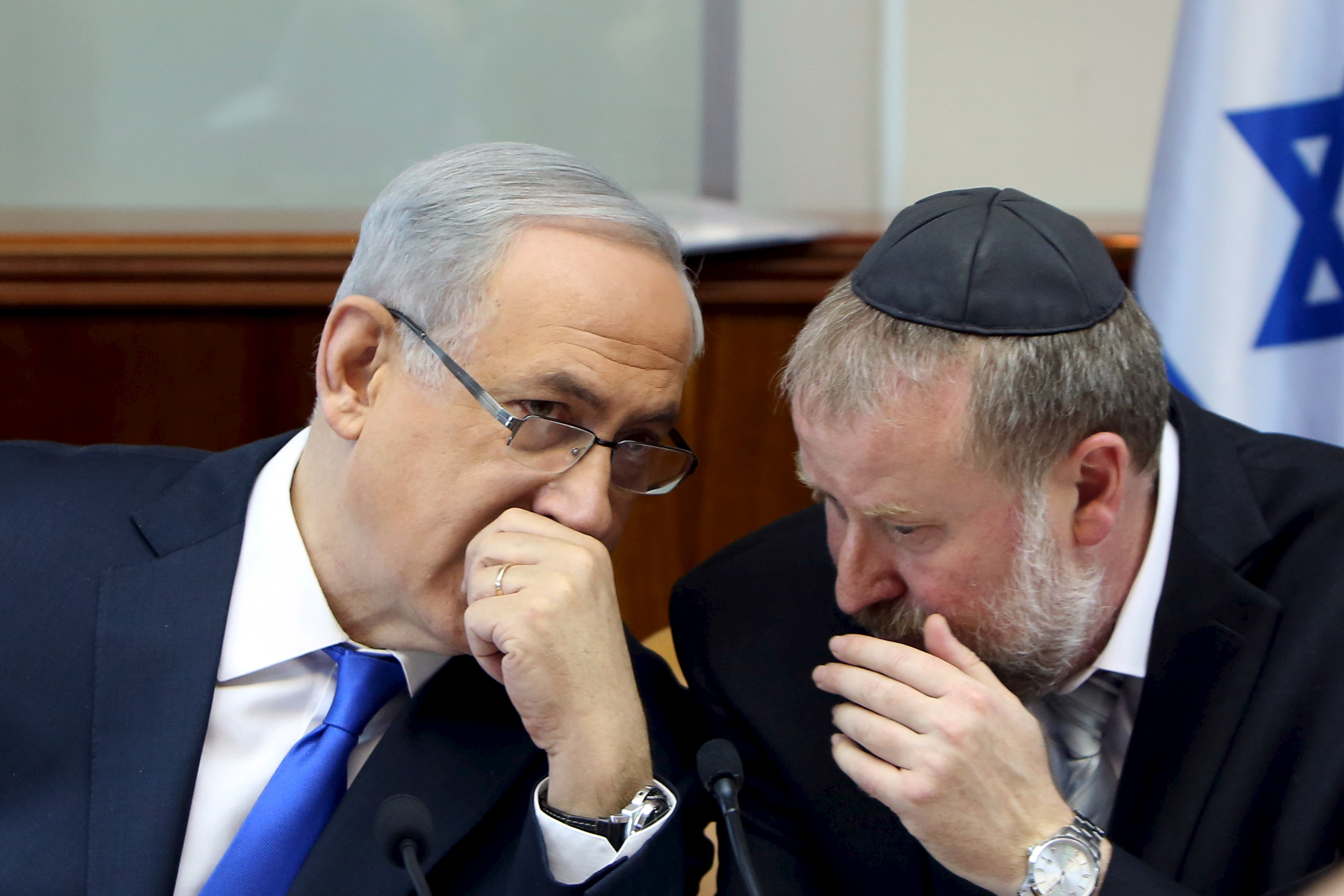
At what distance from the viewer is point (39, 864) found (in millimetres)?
1604

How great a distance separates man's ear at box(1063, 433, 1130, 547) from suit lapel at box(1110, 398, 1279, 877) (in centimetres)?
13

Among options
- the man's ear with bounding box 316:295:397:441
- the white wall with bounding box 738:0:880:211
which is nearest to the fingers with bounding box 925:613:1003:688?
the man's ear with bounding box 316:295:397:441

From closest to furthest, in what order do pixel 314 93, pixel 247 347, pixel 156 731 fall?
pixel 156 731, pixel 247 347, pixel 314 93

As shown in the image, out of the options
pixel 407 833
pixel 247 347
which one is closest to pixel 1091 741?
pixel 407 833

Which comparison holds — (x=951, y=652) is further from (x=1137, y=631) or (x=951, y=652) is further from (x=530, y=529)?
(x=530, y=529)

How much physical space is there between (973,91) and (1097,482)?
2.82 m

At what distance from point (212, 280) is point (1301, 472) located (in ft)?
7.63

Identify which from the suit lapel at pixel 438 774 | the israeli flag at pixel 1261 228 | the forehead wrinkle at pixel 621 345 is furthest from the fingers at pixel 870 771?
the israeli flag at pixel 1261 228

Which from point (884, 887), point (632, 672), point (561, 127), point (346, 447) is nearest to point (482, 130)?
point (561, 127)

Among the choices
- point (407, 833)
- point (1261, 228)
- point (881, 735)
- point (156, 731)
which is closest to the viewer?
point (407, 833)

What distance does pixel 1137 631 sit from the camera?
1.77 meters

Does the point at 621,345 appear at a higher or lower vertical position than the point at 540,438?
higher

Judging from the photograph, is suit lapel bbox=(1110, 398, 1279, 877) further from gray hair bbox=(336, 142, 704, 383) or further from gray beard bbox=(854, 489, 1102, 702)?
gray hair bbox=(336, 142, 704, 383)

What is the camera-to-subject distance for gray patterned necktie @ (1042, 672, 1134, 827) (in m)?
1.81
